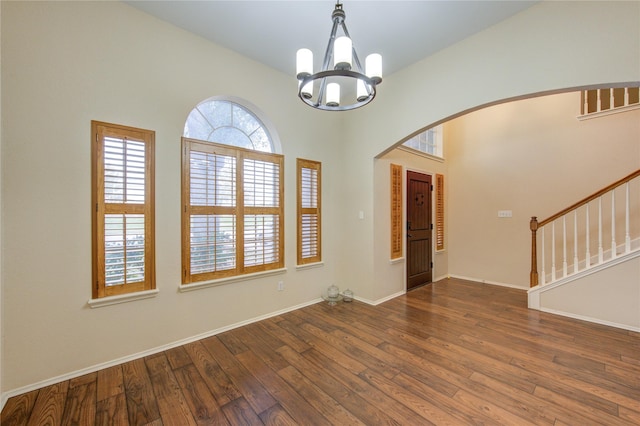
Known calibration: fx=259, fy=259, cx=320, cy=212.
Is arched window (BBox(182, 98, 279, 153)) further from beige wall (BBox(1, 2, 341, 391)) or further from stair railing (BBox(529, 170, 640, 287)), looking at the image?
stair railing (BBox(529, 170, 640, 287))

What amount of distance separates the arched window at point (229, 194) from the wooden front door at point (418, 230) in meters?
2.30

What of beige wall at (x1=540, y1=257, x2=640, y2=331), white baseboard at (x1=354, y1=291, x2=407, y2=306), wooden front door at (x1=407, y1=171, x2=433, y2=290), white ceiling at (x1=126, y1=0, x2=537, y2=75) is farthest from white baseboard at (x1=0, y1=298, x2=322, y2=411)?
beige wall at (x1=540, y1=257, x2=640, y2=331)

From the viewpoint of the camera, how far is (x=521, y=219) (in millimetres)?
4555

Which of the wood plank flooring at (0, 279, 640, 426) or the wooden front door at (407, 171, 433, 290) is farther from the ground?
the wooden front door at (407, 171, 433, 290)

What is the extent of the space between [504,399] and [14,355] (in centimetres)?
366

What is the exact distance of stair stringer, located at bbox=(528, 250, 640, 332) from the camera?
115 inches

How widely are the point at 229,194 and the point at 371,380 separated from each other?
2.36 meters

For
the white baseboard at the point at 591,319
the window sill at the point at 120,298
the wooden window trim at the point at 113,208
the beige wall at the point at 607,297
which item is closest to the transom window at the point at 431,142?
the beige wall at the point at 607,297

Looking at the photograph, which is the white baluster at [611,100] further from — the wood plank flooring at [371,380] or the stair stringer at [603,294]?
the wood plank flooring at [371,380]

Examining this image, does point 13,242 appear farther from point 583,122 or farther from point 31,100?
point 583,122

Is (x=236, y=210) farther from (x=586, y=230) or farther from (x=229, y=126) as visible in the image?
(x=586, y=230)

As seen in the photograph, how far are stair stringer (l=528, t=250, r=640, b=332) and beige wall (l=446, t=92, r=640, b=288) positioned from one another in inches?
47.3

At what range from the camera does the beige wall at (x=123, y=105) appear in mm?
2002

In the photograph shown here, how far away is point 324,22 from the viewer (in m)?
2.64
